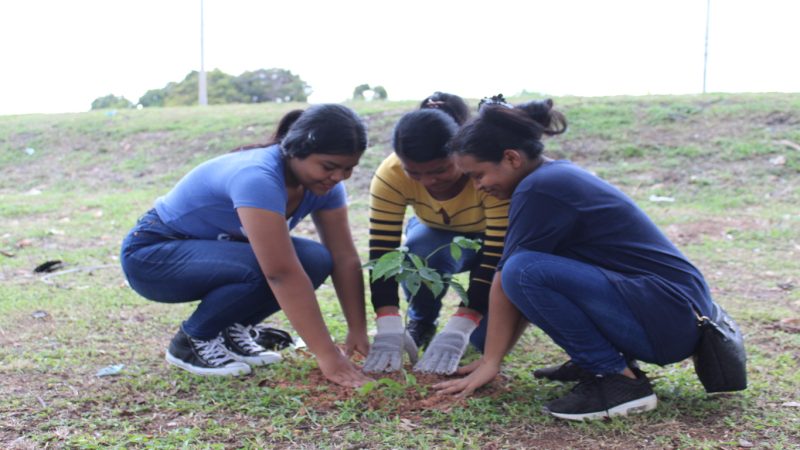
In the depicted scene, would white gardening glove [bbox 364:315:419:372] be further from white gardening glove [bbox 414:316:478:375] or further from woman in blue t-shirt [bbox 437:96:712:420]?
woman in blue t-shirt [bbox 437:96:712:420]

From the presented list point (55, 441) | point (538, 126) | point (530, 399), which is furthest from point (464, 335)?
point (55, 441)

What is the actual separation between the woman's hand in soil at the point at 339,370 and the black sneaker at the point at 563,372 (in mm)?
628

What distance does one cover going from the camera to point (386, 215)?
3.14 m

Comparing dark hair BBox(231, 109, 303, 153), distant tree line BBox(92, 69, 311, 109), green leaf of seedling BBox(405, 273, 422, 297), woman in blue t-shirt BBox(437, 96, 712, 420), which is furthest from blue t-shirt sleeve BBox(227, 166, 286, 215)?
distant tree line BBox(92, 69, 311, 109)

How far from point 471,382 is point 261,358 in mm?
870

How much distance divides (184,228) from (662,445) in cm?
182

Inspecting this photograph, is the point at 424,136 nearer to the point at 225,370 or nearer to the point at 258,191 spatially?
the point at 258,191

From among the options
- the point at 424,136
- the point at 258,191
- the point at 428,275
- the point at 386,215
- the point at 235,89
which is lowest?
the point at 428,275

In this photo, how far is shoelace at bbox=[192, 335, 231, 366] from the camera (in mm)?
2982

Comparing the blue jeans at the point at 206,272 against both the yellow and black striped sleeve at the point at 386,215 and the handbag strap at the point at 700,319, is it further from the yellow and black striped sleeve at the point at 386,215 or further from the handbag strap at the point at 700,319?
the handbag strap at the point at 700,319

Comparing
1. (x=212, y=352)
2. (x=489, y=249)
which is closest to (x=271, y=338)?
(x=212, y=352)

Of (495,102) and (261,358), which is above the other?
(495,102)

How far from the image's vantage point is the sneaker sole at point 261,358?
121 inches

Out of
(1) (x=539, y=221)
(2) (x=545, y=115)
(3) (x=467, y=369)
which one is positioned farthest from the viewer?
(3) (x=467, y=369)
